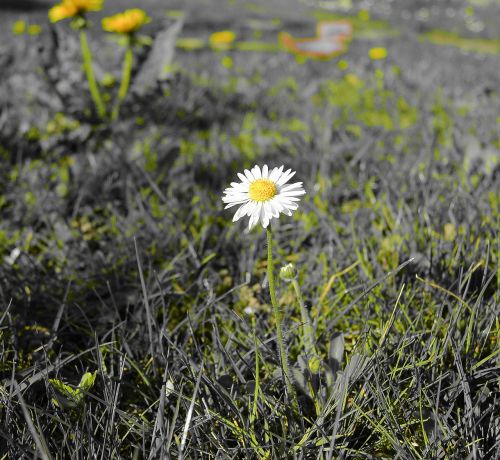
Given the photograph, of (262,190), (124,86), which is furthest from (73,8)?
(262,190)

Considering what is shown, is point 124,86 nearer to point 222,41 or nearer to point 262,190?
point 262,190

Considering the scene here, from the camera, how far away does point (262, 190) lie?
1134 millimetres

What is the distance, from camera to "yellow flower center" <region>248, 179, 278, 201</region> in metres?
1.13

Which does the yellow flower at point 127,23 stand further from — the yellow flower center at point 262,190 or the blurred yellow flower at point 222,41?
the blurred yellow flower at point 222,41

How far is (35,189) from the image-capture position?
7.57 feet

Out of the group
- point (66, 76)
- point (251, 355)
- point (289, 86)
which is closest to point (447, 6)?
point (289, 86)

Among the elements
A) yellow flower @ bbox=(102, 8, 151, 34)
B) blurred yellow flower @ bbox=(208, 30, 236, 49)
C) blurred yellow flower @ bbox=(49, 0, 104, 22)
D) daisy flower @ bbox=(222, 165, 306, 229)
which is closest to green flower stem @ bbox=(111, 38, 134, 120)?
yellow flower @ bbox=(102, 8, 151, 34)

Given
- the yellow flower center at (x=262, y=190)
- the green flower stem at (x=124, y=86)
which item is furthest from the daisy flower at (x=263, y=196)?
the green flower stem at (x=124, y=86)

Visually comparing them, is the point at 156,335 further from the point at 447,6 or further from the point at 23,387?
the point at 447,6

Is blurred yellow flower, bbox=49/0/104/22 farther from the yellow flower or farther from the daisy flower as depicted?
the daisy flower

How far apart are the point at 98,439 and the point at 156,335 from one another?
1.00ft

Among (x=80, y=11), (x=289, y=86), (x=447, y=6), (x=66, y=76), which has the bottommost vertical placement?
(x=447, y=6)

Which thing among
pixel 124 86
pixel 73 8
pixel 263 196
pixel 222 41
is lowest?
pixel 222 41

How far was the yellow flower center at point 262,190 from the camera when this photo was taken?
1.13 metres
